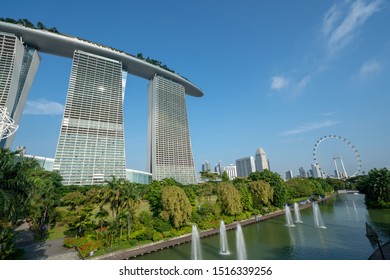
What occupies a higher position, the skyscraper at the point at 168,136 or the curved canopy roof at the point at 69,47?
the curved canopy roof at the point at 69,47

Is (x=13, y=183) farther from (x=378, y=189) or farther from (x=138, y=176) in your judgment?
(x=138, y=176)

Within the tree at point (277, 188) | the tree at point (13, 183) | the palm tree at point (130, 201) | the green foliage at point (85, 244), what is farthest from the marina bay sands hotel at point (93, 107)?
the tree at point (13, 183)

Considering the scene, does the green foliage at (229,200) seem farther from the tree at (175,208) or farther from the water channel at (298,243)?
the tree at (175,208)

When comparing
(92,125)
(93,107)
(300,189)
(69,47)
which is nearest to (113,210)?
(300,189)

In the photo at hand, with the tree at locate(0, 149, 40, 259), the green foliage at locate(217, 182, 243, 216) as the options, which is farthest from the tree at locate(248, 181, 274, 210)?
the tree at locate(0, 149, 40, 259)

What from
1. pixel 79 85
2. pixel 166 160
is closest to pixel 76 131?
pixel 79 85

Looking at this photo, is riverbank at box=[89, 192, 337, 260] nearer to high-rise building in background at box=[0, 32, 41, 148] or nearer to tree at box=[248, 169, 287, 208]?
tree at box=[248, 169, 287, 208]
